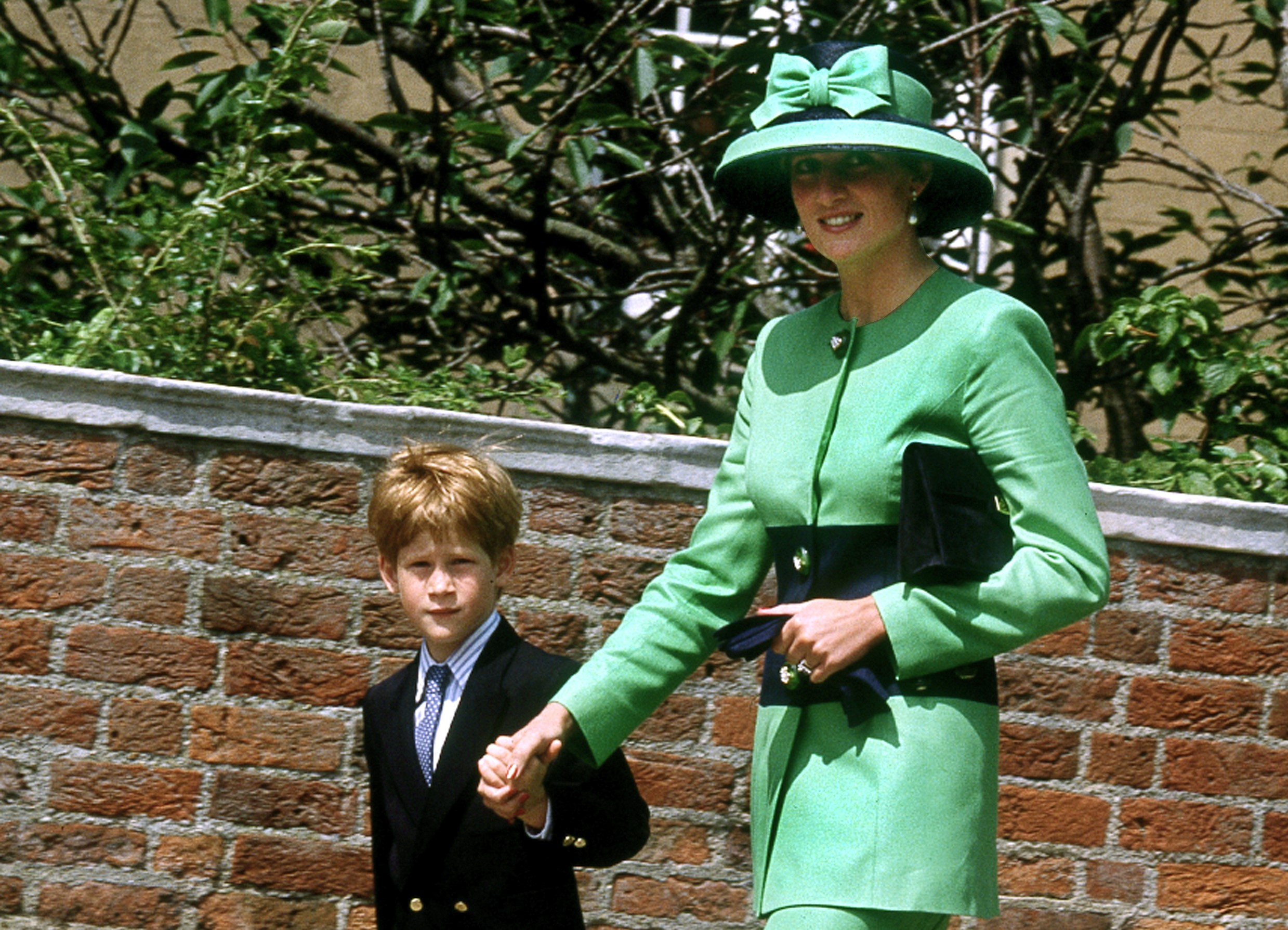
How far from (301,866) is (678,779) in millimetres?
824

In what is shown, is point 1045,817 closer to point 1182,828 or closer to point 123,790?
point 1182,828

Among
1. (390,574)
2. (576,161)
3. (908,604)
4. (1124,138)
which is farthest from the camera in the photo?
(1124,138)

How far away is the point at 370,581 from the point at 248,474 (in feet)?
1.14

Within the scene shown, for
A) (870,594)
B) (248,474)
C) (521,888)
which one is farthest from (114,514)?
(870,594)

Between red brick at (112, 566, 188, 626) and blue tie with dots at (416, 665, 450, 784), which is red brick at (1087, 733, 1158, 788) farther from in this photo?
red brick at (112, 566, 188, 626)

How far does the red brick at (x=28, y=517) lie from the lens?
12.1 ft

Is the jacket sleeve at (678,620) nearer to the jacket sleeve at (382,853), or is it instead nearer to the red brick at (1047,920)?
the jacket sleeve at (382,853)

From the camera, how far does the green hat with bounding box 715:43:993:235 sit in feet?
7.60

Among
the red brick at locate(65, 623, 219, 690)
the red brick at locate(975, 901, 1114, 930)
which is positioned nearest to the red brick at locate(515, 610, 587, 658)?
the red brick at locate(65, 623, 219, 690)

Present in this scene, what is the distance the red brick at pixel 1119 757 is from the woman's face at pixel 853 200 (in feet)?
5.78

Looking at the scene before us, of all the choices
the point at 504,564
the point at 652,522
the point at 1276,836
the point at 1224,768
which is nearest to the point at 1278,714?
the point at 1224,768

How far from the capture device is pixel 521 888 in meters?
2.64

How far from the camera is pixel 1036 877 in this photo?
3764 millimetres

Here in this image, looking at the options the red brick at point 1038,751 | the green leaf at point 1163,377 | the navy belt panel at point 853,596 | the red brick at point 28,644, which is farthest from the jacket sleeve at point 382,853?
the green leaf at point 1163,377
